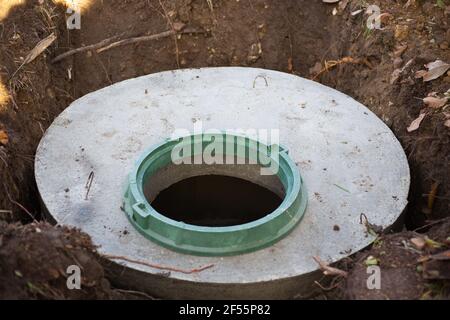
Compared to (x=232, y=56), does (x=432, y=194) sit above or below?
below

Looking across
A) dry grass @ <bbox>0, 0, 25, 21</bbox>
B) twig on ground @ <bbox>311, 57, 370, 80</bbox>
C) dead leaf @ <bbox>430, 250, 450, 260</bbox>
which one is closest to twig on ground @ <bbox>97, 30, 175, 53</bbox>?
dry grass @ <bbox>0, 0, 25, 21</bbox>

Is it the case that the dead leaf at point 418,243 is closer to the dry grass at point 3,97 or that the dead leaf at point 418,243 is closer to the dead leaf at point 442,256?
the dead leaf at point 442,256

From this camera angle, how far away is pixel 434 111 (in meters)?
4.56

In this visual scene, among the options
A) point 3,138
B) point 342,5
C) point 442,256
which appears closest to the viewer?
point 442,256

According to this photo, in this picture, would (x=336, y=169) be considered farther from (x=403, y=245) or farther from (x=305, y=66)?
(x=305, y=66)

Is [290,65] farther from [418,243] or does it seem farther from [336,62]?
[418,243]

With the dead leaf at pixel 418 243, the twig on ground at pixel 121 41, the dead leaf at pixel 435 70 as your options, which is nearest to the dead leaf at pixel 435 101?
the dead leaf at pixel 435 70

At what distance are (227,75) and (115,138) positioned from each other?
1275 millimetres

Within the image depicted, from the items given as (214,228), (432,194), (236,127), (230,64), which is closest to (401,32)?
(432,194)

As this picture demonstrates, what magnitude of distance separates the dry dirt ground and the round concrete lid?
0.70 feet

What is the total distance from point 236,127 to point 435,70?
158cm

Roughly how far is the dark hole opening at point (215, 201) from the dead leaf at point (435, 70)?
59.7 inches

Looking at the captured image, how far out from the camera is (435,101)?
14.8ft

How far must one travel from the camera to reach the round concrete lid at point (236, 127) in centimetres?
385
